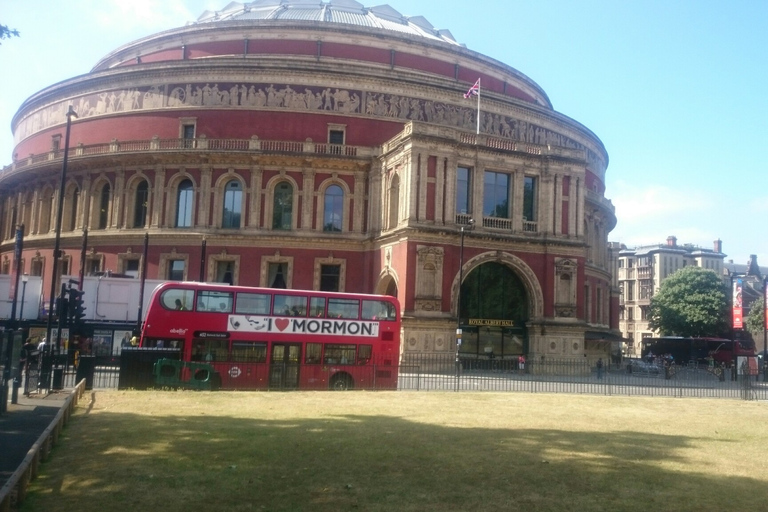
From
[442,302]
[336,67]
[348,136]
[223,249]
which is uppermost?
[336,67]

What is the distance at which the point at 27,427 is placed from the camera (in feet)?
49.6

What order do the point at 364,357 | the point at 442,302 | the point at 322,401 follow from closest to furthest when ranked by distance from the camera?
the point at 322,401
the point at 364,357
the point at 442,302

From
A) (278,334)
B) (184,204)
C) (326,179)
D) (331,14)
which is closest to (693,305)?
(331,14)

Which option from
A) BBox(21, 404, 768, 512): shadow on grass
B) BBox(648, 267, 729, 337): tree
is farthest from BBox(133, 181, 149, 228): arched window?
BBox(648, 267, 729, 337): tree

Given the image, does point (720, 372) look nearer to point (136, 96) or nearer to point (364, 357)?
point (364, 357)

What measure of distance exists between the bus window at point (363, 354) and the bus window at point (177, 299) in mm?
6256

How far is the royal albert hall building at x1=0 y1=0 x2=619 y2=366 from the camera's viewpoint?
3934 centimetres

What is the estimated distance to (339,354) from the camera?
26672 mm

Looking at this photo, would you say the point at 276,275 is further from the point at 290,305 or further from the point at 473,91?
the point at 290,305

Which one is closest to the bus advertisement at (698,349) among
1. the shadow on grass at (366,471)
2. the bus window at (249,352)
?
the bus window at (249,352)

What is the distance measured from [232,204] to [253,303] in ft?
63.7

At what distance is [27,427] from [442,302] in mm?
25193

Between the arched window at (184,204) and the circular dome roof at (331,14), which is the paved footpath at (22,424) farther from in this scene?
the circular dome roof at (331,14)

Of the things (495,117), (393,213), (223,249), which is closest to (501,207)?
(393,213)
